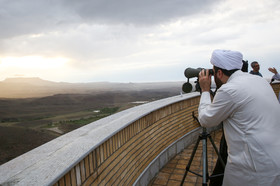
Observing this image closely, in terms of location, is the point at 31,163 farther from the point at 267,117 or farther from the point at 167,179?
the point at 167,179

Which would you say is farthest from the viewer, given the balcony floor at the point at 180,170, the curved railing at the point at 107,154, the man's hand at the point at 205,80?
the balcony floor at the point at 180,170

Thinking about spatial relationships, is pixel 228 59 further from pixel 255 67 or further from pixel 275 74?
pixel 255 67

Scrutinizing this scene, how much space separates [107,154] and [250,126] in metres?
1.55

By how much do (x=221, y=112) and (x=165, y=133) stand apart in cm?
309

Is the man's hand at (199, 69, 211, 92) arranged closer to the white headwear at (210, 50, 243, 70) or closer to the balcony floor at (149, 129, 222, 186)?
the white headwear at (210, 50, 243, 70)

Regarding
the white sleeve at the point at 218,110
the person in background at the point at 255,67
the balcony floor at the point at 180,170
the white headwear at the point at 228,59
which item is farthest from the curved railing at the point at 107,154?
the person in background at the point at 255,67

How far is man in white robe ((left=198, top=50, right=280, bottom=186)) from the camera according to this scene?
5.27 ft

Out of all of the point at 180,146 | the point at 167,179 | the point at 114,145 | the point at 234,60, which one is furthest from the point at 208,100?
the point at 180,146

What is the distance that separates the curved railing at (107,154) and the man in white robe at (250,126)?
4.02 feet

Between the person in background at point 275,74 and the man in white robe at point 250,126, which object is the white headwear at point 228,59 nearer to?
the man in white robe at point 250,126

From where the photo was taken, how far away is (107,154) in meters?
2.31

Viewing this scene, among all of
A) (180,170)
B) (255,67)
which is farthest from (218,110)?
(255,67)

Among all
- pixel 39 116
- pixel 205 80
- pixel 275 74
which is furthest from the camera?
pixel 39 116

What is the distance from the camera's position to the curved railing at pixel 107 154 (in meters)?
1.40
